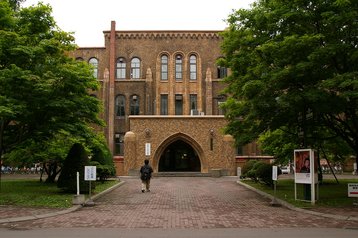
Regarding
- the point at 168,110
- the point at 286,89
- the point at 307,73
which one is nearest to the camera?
the point at 307,73

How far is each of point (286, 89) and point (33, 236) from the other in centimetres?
1090

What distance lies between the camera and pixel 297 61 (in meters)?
15.7

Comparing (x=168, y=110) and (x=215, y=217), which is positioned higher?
(x=168, y=110)

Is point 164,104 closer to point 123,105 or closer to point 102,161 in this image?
point 123,105

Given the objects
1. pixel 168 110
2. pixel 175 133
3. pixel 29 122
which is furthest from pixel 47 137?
pixel 168 110

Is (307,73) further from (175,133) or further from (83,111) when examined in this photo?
(175,133)

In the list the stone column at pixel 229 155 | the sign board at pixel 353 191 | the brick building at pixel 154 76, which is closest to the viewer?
the sign board at pixel 353 191

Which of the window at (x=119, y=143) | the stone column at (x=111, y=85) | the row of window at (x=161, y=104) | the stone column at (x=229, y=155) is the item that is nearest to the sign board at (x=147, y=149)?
the stone column at (x=229, y=155)

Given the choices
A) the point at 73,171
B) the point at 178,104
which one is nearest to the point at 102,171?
the point at 73,171

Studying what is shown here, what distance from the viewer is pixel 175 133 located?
3778 cm

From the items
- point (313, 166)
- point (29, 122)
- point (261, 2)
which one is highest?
point (261, 2)

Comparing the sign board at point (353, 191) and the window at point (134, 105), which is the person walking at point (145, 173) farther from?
the window at point (134, 105)

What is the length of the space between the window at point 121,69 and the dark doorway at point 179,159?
9.63 m

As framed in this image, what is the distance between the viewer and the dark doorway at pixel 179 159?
42062mm
